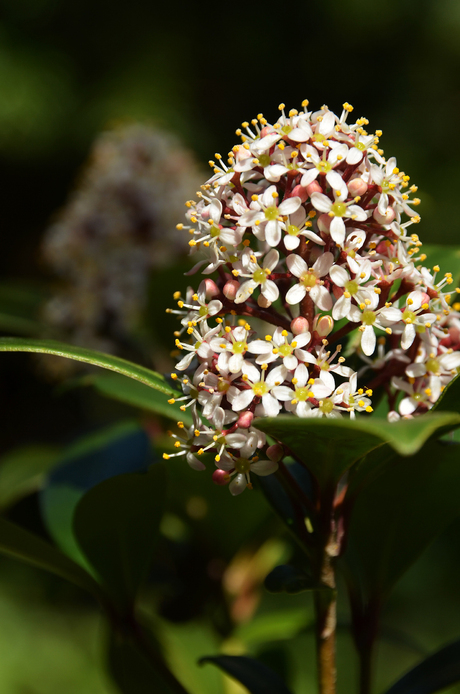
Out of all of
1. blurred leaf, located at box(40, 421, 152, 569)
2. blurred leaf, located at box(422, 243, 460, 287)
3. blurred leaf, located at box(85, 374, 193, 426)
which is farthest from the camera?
blurred leaf, located at box(40, 421, 152, 569)

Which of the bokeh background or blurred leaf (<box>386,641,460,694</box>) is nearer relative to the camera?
blurred leaf (<box>386,641,460,694</box>)

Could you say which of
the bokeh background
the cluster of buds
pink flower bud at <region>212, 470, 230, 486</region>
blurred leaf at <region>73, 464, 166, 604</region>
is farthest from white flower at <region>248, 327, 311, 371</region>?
the bokeh background

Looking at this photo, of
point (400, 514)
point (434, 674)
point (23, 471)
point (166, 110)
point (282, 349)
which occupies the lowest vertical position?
point (434, 674)

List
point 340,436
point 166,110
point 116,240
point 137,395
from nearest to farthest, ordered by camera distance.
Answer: point 340,436, point 137,395, point 116,240, point 166,110

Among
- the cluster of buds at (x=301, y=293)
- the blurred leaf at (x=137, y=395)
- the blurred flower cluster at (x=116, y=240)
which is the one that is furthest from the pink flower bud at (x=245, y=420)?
the blurred flower cluster at (x=116, y=240)

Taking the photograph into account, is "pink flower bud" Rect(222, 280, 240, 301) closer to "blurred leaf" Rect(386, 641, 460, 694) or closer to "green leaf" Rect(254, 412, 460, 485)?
"green leaf" Rect(254, 412, 460, 485)

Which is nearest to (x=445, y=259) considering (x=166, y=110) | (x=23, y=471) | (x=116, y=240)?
(x=23, y=471)

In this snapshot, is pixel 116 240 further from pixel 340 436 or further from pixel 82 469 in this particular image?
pixel 340 436
